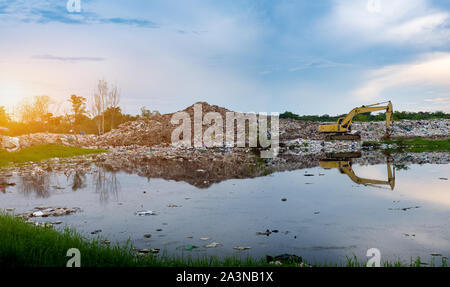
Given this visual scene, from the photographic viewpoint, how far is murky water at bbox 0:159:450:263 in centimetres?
396

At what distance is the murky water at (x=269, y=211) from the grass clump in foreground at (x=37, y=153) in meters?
4.76

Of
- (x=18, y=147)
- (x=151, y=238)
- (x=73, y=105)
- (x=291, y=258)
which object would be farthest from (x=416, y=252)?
(x=73, y=105)

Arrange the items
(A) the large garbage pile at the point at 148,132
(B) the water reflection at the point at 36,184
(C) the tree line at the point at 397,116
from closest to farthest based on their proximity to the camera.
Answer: (B) the water reflection at the point at 36,184 < (A) the large garbage pile at the point at 148,132 < (C) the tree line at the point at 397,116

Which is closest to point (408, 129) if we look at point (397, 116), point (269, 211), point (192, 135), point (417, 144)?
point (417, 144)

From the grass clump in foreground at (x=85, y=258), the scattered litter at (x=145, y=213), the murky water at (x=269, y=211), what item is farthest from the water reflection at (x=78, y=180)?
the grass clump in foreground at (x=85, y=258)

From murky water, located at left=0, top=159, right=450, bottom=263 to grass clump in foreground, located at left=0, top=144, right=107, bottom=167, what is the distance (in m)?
4.76

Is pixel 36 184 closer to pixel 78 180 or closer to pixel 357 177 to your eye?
pixel 78 180

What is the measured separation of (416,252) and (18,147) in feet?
57.1

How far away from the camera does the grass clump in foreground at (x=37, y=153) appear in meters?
13.1

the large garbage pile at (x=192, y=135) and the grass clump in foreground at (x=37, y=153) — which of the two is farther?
the large garbage pile at (x=192, y=135)

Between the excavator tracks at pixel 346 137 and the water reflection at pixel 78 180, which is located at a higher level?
the excavator tracks at pixel 346 137

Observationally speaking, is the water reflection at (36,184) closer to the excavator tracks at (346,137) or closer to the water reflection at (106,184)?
the water reflection at (106,184)

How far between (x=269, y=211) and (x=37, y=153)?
41.9 ft

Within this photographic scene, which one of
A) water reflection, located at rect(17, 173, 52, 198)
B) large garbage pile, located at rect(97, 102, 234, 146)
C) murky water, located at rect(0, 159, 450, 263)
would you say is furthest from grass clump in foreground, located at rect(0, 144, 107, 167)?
large garbage pile, located at rect(97, 102, 234, 146)
